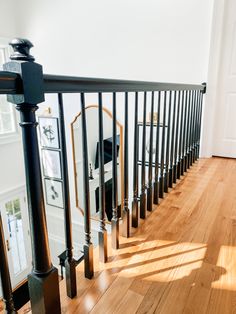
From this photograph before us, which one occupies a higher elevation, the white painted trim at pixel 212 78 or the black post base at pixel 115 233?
the white painted trim at pixel 212 78

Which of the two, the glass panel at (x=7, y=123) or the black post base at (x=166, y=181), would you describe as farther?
the glass panel at (x=7, y=123)

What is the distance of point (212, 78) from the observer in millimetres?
3084

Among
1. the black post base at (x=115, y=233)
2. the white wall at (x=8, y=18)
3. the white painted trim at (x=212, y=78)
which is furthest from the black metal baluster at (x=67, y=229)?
the white wall at (x=8, y=18)

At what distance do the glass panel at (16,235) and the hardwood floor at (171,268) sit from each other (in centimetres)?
370

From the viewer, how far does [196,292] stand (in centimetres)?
105

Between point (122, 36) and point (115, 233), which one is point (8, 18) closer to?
point (122, 36)

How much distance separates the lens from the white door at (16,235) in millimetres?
4562

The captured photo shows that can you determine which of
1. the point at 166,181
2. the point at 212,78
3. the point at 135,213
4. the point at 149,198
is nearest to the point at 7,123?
the point at 212,78

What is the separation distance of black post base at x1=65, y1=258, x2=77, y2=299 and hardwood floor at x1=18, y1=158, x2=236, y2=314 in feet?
0.09

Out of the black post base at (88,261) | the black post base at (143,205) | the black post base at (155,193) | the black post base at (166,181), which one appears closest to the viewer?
the black post base at (88,261)

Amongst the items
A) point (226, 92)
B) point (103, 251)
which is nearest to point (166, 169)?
point (103, 251)

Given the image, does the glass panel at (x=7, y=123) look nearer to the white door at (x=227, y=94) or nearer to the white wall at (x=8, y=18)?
the white wall at (x=8, y=18)

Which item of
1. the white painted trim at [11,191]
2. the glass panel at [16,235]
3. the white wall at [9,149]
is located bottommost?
the glass panel at [16,235]

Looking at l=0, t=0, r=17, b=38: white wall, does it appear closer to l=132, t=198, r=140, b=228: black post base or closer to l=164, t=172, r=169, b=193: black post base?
l=164, t=172, r=169, b=193: black post base
